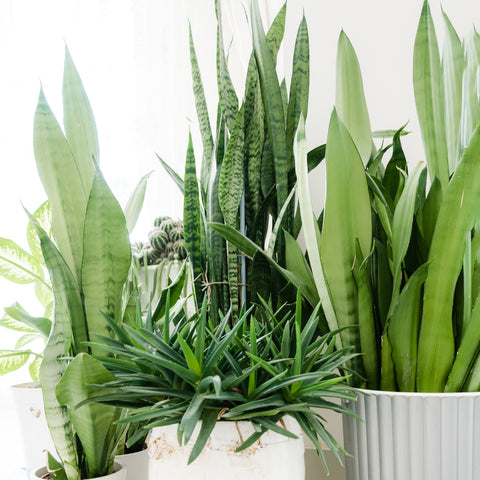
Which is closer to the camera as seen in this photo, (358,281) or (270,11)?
(358,281)

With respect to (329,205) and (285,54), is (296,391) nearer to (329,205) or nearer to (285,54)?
(329,205)

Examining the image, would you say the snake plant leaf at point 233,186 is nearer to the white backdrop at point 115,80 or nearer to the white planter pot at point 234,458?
the white planter pot at point 234,458

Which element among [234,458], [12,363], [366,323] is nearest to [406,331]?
[366,323]

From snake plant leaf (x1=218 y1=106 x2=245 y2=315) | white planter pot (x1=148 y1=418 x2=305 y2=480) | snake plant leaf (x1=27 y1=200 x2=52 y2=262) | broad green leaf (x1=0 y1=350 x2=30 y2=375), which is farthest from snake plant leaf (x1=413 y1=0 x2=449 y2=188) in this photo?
broad green leaf (x1=0 y1=350 x2=30 y2=375)

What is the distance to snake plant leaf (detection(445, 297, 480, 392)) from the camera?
0.53 meters

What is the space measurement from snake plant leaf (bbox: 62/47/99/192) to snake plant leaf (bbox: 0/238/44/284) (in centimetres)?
25

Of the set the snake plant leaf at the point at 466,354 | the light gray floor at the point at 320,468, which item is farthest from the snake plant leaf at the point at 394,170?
the light gray floor at the point at 320,468

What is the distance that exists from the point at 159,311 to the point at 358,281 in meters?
0.25

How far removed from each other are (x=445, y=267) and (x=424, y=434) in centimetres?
18

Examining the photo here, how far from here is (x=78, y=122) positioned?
23.6 inches

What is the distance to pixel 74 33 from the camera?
1801mm

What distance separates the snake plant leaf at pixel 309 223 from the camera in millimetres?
558

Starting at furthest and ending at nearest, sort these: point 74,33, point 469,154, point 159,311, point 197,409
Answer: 1. point 74,33
2. point 159,311
3. point 469,154
4. point 197,409

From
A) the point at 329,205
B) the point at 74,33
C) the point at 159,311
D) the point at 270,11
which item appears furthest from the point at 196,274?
the point at 74,33
